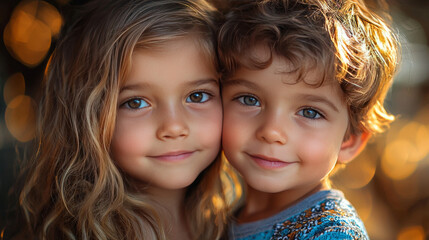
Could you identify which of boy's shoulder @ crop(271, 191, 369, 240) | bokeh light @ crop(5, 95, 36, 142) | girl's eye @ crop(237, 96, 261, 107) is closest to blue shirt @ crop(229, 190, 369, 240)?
boy's shoulder @ crop(271, 191, 369, 240)

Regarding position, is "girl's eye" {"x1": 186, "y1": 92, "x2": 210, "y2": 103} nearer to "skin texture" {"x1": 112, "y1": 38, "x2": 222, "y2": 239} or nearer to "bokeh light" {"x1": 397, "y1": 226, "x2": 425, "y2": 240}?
"skin texture" {"x1": 112, "y1": 38, "x2": 222, "y2": 239}

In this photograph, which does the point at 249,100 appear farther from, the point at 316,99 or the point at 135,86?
the point at 135,86

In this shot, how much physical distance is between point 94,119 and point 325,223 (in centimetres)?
80

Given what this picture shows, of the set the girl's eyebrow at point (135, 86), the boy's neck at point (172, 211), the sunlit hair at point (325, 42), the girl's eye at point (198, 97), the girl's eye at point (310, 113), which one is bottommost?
the boy's neck at point (172, 211)

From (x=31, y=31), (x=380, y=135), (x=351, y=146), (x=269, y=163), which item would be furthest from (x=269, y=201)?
(x=31, y=31)

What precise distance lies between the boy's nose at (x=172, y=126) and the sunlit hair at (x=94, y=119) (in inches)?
6.2

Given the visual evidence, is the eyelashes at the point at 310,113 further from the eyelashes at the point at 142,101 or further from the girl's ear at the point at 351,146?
the eyelashes at the point at 142,101

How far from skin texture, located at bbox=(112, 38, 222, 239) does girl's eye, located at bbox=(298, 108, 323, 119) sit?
292mm

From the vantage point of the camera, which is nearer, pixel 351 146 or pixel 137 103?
pixel 137 103

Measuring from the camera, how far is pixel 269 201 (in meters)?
1.68

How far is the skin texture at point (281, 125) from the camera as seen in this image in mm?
1400

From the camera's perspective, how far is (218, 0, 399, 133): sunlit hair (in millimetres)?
1357

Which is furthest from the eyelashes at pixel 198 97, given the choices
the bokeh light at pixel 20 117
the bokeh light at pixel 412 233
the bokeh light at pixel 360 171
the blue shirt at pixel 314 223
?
the bokeh light at pixel 412 233

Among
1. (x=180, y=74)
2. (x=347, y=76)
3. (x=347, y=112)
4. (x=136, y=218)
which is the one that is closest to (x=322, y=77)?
(x=347, y=76)
